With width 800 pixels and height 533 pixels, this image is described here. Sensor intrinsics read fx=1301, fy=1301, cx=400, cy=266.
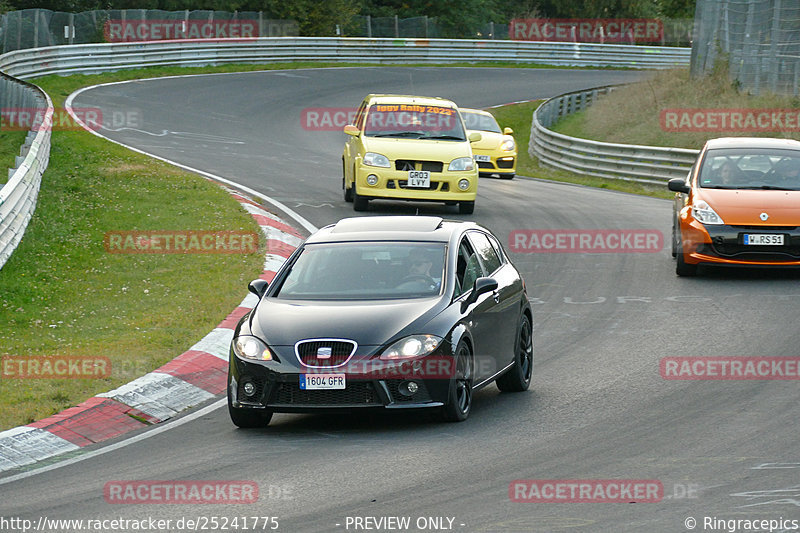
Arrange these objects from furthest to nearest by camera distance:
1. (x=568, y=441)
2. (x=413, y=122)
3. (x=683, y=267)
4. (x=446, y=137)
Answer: (x=413, y=122)
(x=446, y=137)
(x=683, y=267)
(x=568, y=441)

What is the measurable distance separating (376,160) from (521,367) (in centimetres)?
1012

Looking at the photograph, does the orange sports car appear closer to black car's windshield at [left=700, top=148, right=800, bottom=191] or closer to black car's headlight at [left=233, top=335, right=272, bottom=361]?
black car's windshield at [left=700, top=148, right=800, bottom=191]

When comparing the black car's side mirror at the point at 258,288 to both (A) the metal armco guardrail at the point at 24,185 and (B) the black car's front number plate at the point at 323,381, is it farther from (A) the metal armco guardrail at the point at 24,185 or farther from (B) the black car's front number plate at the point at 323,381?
(A) the metal armco guardrail at the point at 24,185

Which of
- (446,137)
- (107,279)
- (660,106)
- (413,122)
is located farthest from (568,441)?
(660,106)

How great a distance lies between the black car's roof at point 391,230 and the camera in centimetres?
1036

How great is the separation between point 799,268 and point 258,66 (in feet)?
122

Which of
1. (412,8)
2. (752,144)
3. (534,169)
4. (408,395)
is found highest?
(752,144)

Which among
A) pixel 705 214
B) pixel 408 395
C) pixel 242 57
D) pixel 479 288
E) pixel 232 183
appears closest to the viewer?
pixel 408 395

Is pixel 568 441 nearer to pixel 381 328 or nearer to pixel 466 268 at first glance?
pixel 381 328

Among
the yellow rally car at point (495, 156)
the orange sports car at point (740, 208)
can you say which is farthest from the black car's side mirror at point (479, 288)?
the yellow rally car at point (495, 156)

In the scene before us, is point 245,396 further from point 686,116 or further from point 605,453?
point 686,116

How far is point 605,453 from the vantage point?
8.21 m

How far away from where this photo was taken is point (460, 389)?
930 centimetres

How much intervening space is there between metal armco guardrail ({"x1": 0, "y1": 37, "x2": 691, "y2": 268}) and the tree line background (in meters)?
7.64
